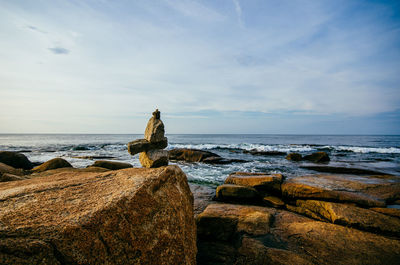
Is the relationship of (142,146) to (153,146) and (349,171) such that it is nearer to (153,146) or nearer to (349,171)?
(153,146)

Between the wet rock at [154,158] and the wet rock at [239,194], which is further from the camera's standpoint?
the wet rock at [239,194]

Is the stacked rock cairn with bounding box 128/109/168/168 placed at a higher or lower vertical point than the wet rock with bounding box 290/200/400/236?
higher

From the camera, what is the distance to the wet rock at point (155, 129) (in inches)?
152

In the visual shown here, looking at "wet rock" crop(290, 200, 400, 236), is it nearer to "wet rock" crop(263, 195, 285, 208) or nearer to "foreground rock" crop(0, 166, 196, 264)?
"wet rock" crop(263, 195, 285, 208)

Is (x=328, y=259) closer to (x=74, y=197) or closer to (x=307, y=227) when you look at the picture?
(x=307, y=227)

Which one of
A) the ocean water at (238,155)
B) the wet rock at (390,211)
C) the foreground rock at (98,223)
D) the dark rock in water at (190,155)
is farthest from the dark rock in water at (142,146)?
the dark rock in water at (190,155)

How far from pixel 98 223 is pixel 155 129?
2.31 m

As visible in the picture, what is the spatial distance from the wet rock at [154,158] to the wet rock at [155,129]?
244 mm

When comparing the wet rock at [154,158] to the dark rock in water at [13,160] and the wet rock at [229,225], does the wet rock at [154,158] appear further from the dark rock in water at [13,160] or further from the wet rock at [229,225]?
the dark rock in water at [13,160]

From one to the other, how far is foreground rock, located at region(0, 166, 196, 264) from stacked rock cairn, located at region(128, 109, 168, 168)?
3.51ft

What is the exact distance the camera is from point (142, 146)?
12.5ft

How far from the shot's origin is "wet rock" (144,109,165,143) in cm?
387

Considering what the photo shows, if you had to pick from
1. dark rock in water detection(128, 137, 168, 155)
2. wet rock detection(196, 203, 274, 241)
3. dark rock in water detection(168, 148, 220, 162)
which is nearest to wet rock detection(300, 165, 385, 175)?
dark rock in water detection(168, 148, 220, 162)

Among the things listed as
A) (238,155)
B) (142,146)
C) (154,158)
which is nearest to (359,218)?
(154,158)
